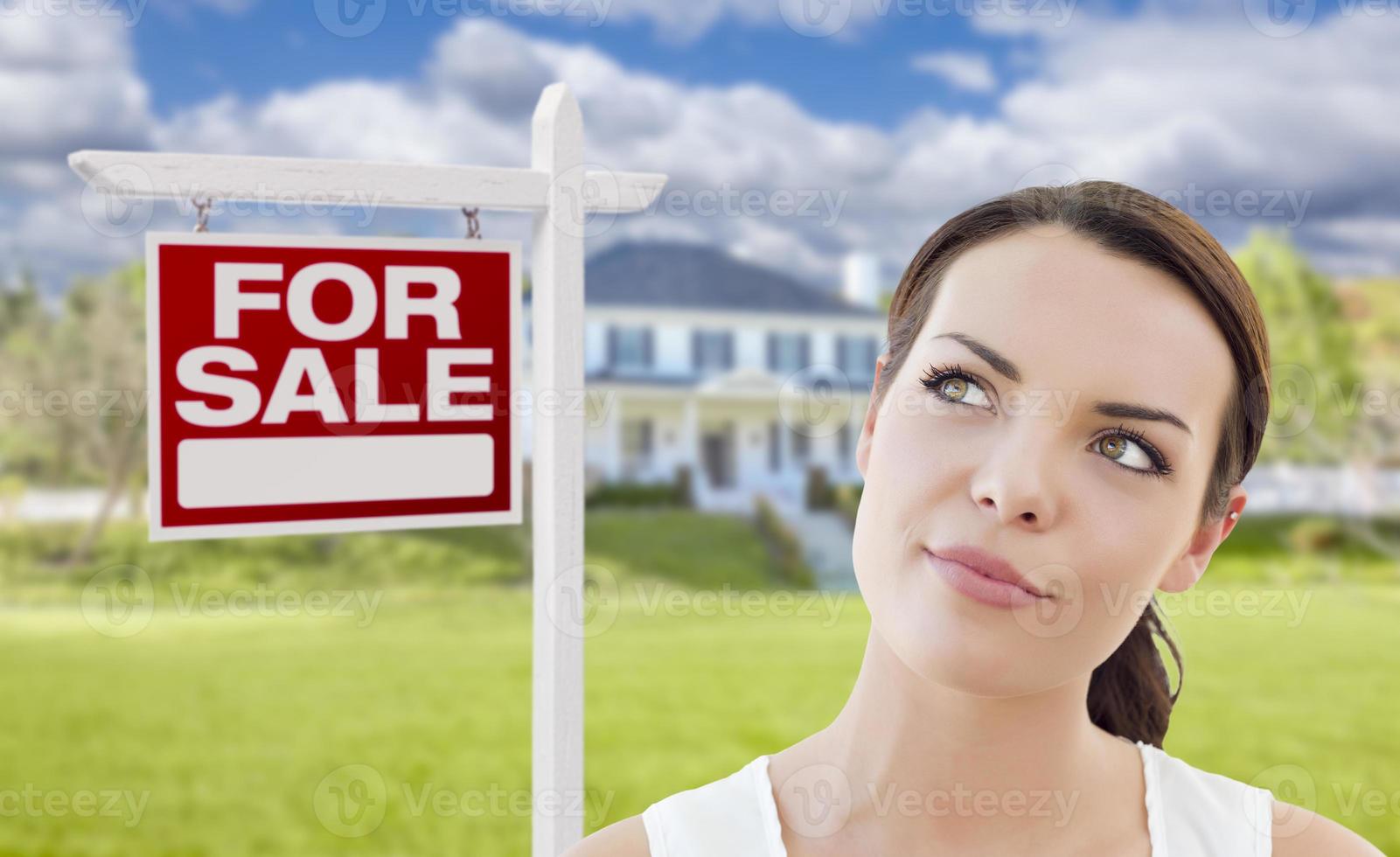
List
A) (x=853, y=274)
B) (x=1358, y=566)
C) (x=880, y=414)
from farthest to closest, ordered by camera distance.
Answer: (x=853, y=274)
(x=1358, y=566)
(x=880, y=414)

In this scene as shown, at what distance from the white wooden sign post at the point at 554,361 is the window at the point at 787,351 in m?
16.4

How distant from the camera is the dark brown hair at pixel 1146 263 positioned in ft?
4.95

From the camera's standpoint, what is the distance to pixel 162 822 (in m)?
7.41

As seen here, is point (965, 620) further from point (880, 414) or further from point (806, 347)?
point (806, 347)

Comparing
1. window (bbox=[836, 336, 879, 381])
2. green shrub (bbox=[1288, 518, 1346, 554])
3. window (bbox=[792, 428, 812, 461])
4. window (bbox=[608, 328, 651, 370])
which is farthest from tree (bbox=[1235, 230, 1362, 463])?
window (bbox=[608, 328, 651, 370])

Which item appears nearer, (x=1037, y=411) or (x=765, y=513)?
(x=1037, y=411)

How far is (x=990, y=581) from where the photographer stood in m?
1.35

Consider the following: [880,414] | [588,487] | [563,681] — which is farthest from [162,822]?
[588,487]

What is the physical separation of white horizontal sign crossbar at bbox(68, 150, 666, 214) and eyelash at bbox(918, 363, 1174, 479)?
3.14 feet

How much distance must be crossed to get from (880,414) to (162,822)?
7510 millimetres

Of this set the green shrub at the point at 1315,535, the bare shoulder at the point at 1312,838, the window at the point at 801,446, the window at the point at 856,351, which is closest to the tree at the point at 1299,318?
the green shrub at the point at 1315,535

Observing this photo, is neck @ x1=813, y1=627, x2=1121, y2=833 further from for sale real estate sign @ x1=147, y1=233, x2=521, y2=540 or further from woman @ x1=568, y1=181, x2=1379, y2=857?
for sale real estate sign @ x1=147, y1=233, x2=521, y2=540

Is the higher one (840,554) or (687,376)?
(687,376)

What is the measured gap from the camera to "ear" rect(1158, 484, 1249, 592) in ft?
5.16
